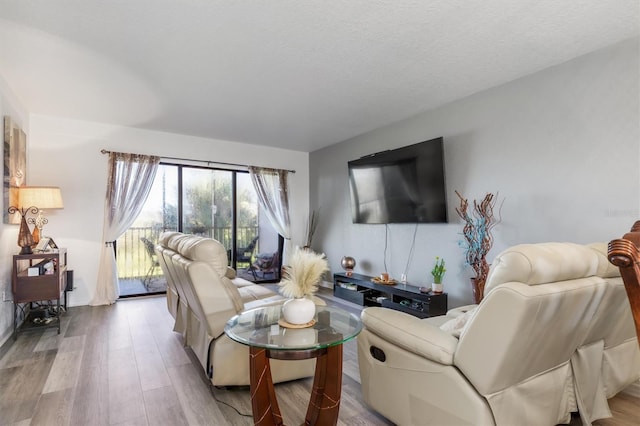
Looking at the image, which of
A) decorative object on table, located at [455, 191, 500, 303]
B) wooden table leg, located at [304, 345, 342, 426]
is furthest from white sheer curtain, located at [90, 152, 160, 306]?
decorative object on table, located at [455, 191, 500, 303]

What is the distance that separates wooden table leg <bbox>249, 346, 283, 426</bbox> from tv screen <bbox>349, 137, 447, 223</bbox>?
2770 millimetres

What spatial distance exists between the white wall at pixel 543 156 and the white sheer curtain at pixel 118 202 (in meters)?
3.77

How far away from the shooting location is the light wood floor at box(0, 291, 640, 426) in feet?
6.30

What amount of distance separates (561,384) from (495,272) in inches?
32.4

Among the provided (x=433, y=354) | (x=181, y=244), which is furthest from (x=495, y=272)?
(x=181, y=244)

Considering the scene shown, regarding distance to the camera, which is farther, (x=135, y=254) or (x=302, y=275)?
(x=135, y=254)

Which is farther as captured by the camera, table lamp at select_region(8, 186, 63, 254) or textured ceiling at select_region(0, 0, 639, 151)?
table lamp at select_region(8, 186, 63, 254)

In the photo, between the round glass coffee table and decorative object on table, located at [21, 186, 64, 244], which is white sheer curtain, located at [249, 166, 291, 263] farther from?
the round glass coffee table

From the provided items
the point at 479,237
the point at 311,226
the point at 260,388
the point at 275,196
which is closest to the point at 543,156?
the point at 479,237

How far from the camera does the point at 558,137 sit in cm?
288

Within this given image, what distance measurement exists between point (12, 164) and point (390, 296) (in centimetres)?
442

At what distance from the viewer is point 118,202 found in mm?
4688

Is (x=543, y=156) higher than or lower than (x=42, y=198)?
higher

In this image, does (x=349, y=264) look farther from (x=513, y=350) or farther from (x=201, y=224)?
(x=513, y=350)
